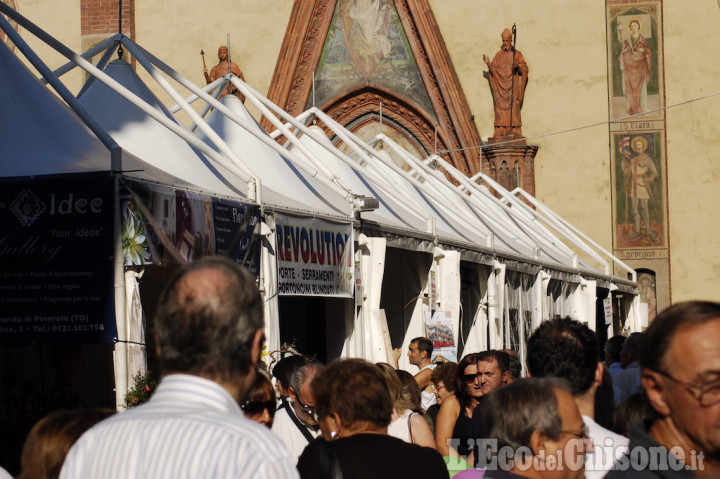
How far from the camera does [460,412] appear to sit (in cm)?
673

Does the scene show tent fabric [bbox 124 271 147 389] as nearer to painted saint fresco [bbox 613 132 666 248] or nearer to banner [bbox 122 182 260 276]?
banner [bbox 122 182 260 276]

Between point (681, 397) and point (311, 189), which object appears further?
point (311, 189)

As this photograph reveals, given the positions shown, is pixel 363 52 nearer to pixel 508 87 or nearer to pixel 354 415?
pixel 508 87

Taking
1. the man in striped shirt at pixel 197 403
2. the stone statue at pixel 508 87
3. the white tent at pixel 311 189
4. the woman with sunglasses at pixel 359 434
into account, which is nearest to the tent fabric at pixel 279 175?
the white tent at pixel 311 189

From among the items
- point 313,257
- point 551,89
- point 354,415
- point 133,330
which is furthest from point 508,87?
point 354,415

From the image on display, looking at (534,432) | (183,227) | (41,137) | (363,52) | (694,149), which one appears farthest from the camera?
(363,52)

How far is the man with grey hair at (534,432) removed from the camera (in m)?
3.23

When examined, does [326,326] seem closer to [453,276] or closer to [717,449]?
[453,276]

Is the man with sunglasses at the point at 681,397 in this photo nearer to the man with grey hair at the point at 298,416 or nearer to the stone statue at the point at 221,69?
the man with grey hair at the point at 298,416

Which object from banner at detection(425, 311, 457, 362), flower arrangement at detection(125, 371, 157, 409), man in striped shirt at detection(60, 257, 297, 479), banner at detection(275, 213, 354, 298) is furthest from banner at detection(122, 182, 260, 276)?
man in striped shirt at detection(60, 257, 297, 479)

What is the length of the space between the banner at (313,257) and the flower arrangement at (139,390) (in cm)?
201

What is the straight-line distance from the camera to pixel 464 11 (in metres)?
25.5

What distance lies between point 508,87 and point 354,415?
69.0 ft

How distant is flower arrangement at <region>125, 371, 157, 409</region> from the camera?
6941 millimetres
